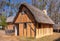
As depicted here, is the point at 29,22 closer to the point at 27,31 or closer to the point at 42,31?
the point at 27,31

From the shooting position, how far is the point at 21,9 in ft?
92.4

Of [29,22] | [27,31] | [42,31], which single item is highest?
[29,22]

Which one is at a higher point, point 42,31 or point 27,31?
point 27,31

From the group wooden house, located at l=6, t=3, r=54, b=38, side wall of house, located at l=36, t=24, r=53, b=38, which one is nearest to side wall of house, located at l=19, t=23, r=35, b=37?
wooden house, located at l=6, t=3, r=54, b=38

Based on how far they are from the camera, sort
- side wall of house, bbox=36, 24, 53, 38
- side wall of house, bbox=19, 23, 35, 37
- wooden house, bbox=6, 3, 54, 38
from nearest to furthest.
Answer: wooden house, bbox=6, 3, 54, 38
side wall of house, bbox=19, 23, 35, 37
side wall of house, bbox=36, 24, 53, 38

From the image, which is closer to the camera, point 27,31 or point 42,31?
point 27,31

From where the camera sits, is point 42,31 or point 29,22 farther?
point 42,31

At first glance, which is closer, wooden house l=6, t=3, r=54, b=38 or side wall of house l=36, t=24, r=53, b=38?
wooden house l=6, t=3, r=54, b=38

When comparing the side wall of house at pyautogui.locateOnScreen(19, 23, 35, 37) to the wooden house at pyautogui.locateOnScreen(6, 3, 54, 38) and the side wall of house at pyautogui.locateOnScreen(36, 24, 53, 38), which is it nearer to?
the wooden house at pyautogui.locateOnScreen(6, 3, 54, 38)

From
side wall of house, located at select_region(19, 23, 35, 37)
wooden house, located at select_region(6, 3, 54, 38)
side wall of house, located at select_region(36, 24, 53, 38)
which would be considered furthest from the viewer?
side wall of house, located at select_region(36, 24, 53, 38)

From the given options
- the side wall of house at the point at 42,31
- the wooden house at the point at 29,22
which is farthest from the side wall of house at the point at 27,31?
the side wall of house at the point at 42,31

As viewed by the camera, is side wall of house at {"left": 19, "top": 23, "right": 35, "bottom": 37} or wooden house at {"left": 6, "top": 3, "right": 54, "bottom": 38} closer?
wooden house at {"left": 6, "top": 3, "right": 54, "bottom": 38}

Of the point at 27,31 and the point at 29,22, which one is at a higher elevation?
the point at 29,22

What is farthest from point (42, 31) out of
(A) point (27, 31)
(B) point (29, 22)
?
(B) point (29, 22)
